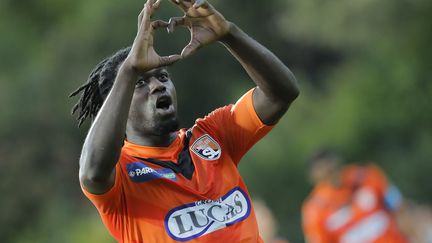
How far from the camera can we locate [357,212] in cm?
1298

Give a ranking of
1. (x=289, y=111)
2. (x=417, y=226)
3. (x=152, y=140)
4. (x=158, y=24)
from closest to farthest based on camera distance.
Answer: (x=158, y=24), (x=152, y=140), (x=417, y=226), (x=289, y=111)

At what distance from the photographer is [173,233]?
6043 millimetres

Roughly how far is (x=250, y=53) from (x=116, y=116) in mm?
874

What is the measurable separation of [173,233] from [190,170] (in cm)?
38

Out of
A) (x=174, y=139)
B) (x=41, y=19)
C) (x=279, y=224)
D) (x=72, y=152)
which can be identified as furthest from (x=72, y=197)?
(x=174, y=139)

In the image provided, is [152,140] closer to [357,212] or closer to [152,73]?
Answer: [152,73]

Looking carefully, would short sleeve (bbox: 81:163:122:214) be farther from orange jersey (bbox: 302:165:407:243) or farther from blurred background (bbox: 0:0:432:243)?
blurred background (bbox: 0:0:432:243)

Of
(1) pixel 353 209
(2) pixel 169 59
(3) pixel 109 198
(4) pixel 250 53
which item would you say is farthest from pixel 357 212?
(2) pixel 169 59

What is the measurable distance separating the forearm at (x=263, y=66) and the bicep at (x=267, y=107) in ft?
0.07

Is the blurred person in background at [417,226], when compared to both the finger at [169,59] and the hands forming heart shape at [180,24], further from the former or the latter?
the finger at [169,59]

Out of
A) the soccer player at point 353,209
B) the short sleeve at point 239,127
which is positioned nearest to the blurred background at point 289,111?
the soccer player at point 353,209

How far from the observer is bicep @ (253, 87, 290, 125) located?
643 centimetres

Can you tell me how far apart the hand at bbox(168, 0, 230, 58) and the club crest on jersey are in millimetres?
576

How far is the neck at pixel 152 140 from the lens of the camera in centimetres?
629
